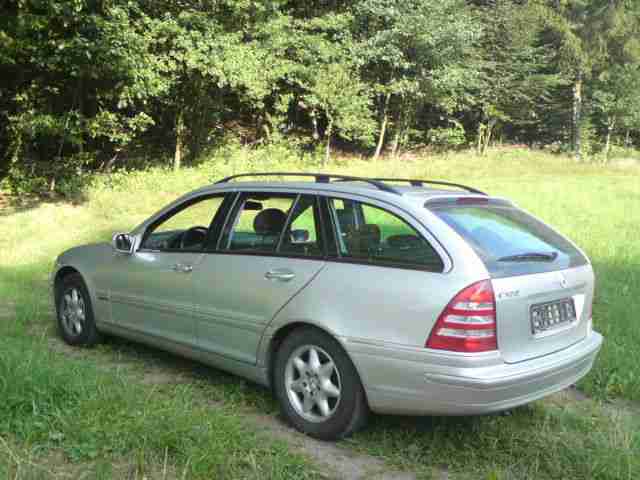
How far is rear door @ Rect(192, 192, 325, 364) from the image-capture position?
4.12 metres

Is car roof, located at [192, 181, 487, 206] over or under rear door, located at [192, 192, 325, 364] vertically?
over

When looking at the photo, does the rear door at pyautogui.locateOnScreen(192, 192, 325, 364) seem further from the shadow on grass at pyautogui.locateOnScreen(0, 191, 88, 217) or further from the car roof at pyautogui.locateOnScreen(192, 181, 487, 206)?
the shadow on grass at pyautogui.locateOnScreen(0, 191, 88, 217)

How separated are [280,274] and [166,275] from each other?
1271 mm

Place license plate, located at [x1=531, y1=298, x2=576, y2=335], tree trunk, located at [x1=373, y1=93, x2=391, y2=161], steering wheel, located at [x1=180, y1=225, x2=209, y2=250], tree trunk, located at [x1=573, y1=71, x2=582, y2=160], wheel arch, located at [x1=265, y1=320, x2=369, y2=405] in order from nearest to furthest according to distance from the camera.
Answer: license plate, located at [x1=531, y1=298, x2=576, y2=335], wheel arch, located at [x1=265, y1=320, x2=369, y2=405], steering wheel, located at [x1=180, y1=225, x2=209, y2=250], tree trunk, located at [x1=373, y1=93, x2=391, y2=161], tree trunk, located at [x1=573, y1=71, x2=582, y2=160]

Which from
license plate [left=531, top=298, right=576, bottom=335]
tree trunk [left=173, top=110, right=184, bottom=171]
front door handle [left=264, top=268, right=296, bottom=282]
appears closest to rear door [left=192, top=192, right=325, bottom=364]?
front door handle [left=264, top=268, right=296, bottom=282]

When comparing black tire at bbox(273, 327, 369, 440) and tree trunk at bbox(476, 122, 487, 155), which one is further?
tree trunk at bbox(476, 122, 487, 155)

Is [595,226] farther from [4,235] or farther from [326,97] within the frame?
[326,97]

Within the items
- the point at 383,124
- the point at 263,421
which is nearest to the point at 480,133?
the point at 383,124

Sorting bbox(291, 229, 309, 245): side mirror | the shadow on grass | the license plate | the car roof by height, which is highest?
the car roof

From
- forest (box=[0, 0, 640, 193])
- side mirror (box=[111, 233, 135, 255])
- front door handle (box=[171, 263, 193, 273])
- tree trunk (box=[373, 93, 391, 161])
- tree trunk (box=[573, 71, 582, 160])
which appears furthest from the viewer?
tree trunk (box=[573, 71, 582, 160])

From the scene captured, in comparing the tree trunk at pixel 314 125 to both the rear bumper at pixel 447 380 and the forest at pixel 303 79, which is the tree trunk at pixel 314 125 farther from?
the rear bumper at pixel 447 380

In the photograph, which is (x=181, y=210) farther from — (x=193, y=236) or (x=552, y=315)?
(x=552, y=315)

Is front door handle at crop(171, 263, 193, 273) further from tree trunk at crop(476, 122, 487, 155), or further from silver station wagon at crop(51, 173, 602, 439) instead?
tree trunk at crop(476, 122, 487, 155)

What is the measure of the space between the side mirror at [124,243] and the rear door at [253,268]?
0.99 metres
